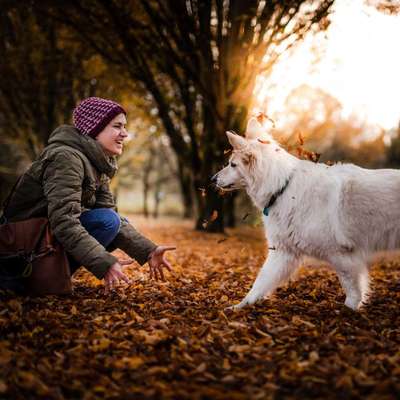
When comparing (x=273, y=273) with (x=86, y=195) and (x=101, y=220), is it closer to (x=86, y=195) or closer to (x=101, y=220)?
(x=101, y=220)

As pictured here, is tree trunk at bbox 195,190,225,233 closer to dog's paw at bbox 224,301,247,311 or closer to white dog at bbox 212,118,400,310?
white dog at bbox 212,118,400,310

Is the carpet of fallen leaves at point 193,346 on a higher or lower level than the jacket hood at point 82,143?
lower

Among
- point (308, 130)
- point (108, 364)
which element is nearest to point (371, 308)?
point (108, 364)

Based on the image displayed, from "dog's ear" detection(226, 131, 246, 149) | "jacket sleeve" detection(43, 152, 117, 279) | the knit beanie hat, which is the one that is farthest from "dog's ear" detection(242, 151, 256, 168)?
"jacket sleeve" detection(43, 152, 117, 279)

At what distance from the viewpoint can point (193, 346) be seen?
321 cm

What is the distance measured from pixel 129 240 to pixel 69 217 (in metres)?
0.89

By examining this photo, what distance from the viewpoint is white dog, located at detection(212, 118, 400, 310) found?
4199 millimetres

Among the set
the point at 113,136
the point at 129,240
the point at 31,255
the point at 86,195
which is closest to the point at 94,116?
the point at 113,136

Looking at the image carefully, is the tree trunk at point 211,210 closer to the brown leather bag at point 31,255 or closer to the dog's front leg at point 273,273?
the dog's front leg at point 273,273

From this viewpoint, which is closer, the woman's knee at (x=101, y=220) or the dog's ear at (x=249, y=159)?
the woman's knee at (x=101, y=220)

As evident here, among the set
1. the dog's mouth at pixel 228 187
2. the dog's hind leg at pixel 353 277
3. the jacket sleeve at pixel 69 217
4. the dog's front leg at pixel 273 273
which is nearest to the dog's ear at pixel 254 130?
the dog's mouth at pixel 228 187

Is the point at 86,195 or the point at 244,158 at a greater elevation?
the point at 244,158

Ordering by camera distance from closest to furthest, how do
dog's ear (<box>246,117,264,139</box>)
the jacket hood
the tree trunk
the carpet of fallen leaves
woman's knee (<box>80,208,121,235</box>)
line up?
the carpet of fallen leaves → the jacket hood → woman's knee (<box>80,208,121,235</box>) → dog's ear (<box>246,117,264,139</box>) → the tree trunk

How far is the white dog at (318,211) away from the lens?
4.20 metres
